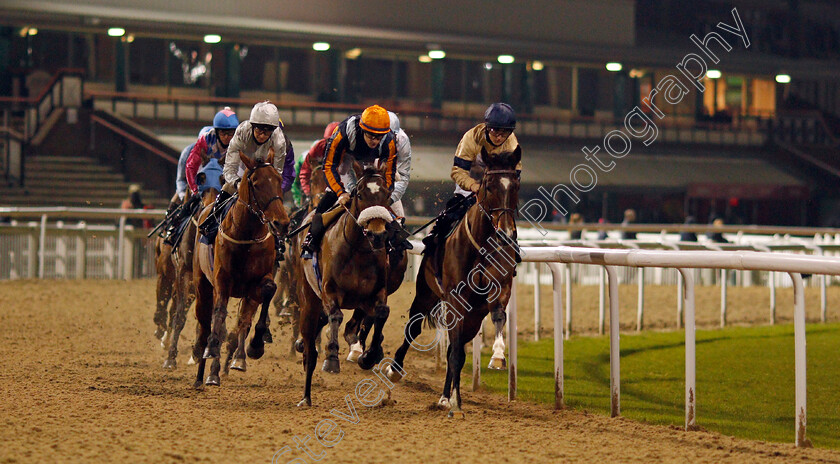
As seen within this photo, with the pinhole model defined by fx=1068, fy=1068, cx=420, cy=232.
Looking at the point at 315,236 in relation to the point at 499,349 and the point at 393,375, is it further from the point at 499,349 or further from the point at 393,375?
the point at 499,349

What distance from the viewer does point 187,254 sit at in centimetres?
786

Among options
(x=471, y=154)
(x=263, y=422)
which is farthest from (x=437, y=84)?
(x=263, y=422)

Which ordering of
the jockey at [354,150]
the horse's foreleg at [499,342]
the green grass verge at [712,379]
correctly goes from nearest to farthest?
the horse's foreleg at [499,342] < the green grass verge at [712,379] < the jockey at [354,150]

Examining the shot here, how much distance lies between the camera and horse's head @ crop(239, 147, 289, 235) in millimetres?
6172

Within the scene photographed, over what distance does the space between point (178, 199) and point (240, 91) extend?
1773 cm

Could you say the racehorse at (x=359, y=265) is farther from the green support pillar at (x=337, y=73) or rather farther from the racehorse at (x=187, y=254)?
the green support pillar at (x=337, y=73)

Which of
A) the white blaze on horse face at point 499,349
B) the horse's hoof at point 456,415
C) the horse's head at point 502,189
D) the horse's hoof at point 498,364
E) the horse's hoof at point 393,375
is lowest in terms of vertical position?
the horse's hoof at point 456,415

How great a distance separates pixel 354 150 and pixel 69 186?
14.4 meters

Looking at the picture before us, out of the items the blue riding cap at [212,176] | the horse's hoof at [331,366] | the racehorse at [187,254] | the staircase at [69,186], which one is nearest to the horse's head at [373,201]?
the horse's hoof at [331,366]

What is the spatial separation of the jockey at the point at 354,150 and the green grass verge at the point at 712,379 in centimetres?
161

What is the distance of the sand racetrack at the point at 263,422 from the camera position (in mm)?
4602

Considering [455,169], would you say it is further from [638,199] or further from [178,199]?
[638,199]

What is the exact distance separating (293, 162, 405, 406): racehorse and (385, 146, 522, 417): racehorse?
15.5 inches

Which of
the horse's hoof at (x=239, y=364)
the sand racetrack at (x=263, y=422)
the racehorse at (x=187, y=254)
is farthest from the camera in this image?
the racehorse at (x=187, y=254)
